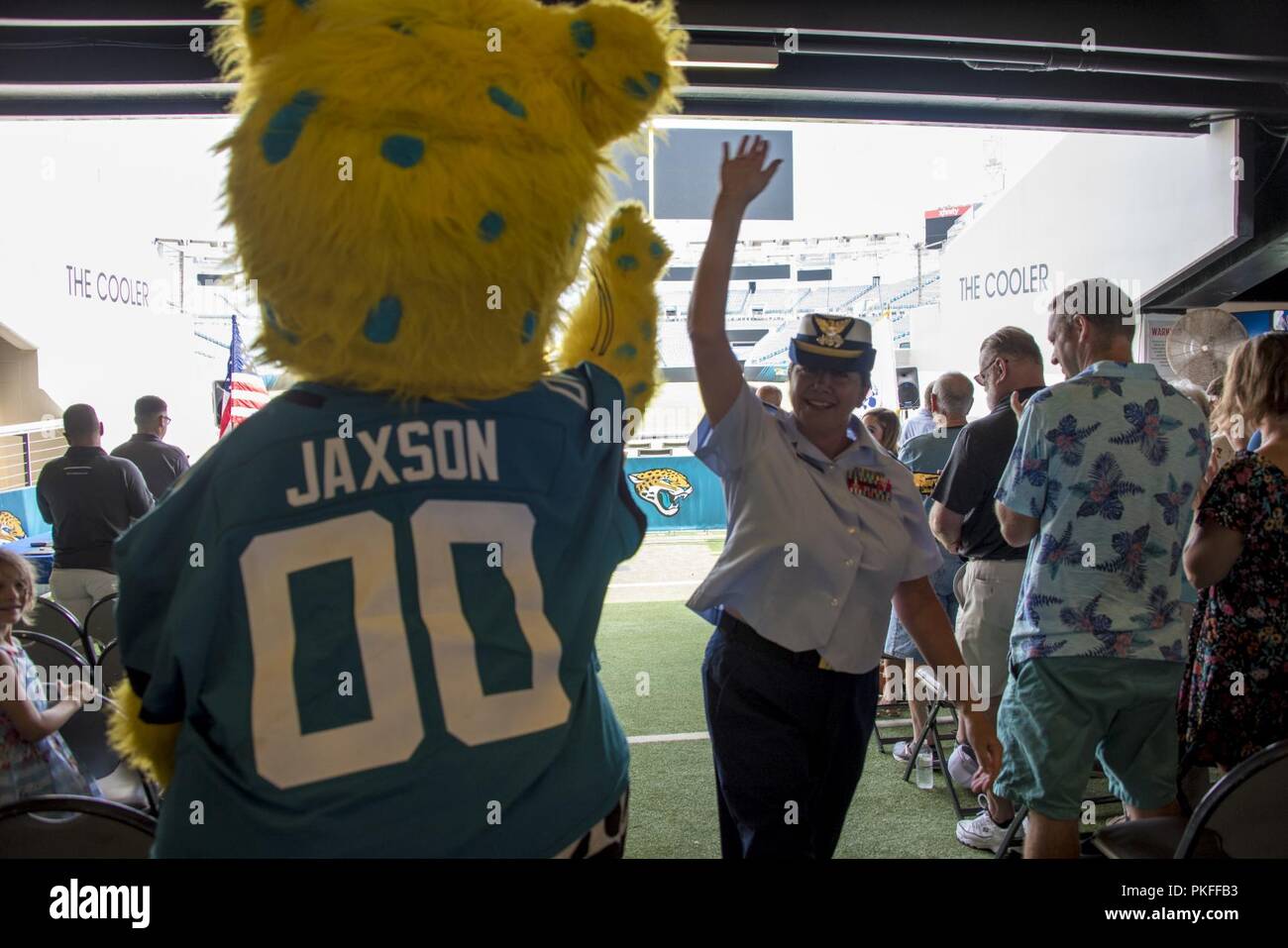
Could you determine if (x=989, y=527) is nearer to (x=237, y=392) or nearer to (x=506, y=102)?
(x=506, y=102)

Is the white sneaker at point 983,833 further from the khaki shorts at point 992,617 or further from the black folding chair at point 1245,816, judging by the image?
the black folding chair at point 1245,816

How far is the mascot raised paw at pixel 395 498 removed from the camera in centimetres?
120

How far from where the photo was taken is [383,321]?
4.16 ft

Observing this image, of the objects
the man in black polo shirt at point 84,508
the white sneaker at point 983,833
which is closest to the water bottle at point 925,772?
the white sneaker at point 983,833

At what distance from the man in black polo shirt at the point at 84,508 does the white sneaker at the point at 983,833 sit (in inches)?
169

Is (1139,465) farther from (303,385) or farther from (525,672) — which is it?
(303,385)

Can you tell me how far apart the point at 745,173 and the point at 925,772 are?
3.05 m

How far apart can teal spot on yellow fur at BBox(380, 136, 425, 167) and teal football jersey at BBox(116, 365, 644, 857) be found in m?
0.32

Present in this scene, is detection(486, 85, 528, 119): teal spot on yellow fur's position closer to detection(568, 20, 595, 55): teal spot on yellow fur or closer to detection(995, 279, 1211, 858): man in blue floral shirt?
detection(568, 20, 595, 55): teal spot on yellow fur

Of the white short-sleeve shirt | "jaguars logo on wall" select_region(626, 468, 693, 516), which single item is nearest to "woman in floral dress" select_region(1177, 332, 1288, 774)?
the white short-sleeve shirt

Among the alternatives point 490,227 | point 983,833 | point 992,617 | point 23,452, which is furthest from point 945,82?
point 23,452

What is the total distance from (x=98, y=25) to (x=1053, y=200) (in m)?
9.14

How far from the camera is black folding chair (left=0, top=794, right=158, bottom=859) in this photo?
1.65 metres
